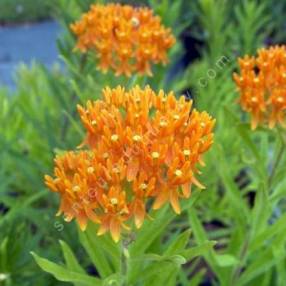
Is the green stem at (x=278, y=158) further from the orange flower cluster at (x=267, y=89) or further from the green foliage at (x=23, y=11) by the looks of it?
the green foliage at (x=23, y=11)

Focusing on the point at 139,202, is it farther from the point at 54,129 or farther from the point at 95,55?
the point at 54,129

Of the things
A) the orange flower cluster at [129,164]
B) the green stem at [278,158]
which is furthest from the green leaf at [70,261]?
the green stem at [278,158]

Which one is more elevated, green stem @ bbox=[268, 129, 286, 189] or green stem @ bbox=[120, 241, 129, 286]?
green stem @ bbox=[120, 241, 129, 286]

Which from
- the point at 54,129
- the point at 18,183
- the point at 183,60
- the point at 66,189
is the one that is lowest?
the point at 183,60

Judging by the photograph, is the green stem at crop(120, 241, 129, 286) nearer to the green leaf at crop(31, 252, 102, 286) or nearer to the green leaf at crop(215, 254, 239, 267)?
the green leaf at crop(31, 252, 102, 286)

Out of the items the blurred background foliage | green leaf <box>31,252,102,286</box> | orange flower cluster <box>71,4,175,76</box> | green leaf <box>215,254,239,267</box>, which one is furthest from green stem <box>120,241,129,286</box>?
orange flower cluster <box>71,4,175,76</box>

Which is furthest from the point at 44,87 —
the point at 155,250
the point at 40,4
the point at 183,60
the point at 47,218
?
the point at 40,4

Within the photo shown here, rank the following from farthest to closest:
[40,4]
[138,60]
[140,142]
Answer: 1. [40,4]
2. [138,60]
3. [140,142]
